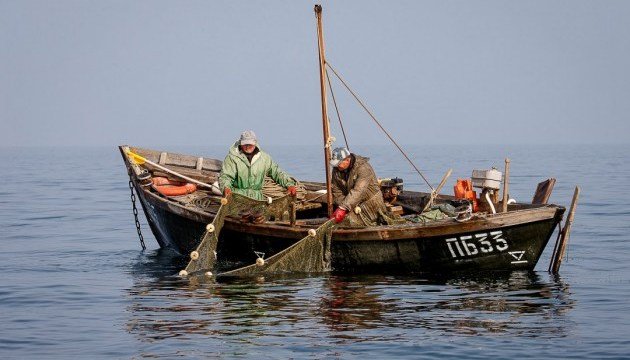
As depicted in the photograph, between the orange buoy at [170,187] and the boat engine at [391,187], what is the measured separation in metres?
4.05

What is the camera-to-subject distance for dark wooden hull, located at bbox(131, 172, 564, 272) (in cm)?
1616

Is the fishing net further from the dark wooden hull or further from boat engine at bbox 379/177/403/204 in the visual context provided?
A: boat engine at bbox 379/177/403/204

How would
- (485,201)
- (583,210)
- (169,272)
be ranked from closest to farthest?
(485,201), (169,272), (583,210)

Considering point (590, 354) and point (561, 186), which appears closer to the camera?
point (590, 354)

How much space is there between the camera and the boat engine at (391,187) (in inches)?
787

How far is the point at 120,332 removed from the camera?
13664mm

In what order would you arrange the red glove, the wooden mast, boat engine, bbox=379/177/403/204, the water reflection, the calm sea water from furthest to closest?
boat engine, bbox=379/177/403/204 → the wooden mast → the red glove → the water reflection → the calm sea water

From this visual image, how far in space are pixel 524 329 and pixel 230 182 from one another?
6732 mm

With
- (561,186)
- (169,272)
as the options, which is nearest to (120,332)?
(169,272)

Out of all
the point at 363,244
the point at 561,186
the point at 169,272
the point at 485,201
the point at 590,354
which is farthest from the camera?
the point at 561,186

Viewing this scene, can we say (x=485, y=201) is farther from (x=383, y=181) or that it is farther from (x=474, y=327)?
(x=474, y=327)

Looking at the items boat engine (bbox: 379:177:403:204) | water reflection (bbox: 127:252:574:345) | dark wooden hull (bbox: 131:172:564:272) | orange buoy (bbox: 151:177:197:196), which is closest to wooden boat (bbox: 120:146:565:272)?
dark wooden hull (bbox: 131:172:564:272)

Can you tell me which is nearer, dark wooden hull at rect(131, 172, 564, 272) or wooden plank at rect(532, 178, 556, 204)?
dark wooden hull at rect(131, 172, 564, 272)

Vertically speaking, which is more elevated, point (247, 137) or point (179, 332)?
point (247, 137)
